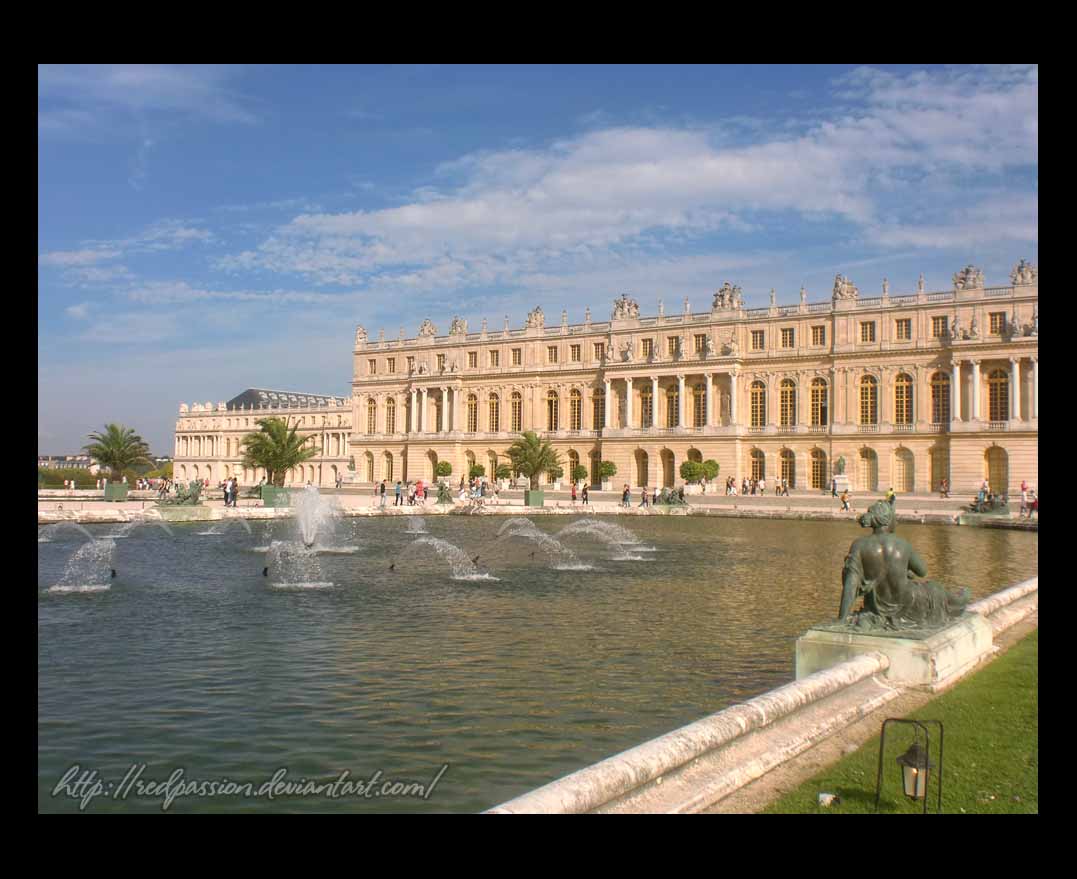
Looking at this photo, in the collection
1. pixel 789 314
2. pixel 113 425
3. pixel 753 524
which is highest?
pixel 789 314

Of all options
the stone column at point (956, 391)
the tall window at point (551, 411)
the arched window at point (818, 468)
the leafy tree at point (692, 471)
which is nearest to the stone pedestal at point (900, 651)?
the stone column at point (956, 391)

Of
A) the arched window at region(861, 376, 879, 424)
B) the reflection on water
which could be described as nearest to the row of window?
the arched window at region(861, 376, 879, 424)

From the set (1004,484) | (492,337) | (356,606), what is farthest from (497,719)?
(492,337)

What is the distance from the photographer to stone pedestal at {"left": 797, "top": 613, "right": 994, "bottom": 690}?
8.86 m

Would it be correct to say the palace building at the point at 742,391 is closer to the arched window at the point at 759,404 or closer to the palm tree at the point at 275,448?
the arched window at the point at 759,404

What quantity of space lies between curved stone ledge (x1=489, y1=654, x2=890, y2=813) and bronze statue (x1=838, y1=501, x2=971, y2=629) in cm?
94

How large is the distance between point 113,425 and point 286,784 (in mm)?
46668

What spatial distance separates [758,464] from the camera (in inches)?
2527

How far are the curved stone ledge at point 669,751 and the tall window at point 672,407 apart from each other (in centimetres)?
5906

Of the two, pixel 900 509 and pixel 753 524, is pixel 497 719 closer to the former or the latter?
pixel 753 524

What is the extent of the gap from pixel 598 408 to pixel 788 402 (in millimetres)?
14336

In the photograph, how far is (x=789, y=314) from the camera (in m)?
62.7

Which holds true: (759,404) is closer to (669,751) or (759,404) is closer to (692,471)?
(692,471)

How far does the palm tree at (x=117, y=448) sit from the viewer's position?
4919 centimetres
